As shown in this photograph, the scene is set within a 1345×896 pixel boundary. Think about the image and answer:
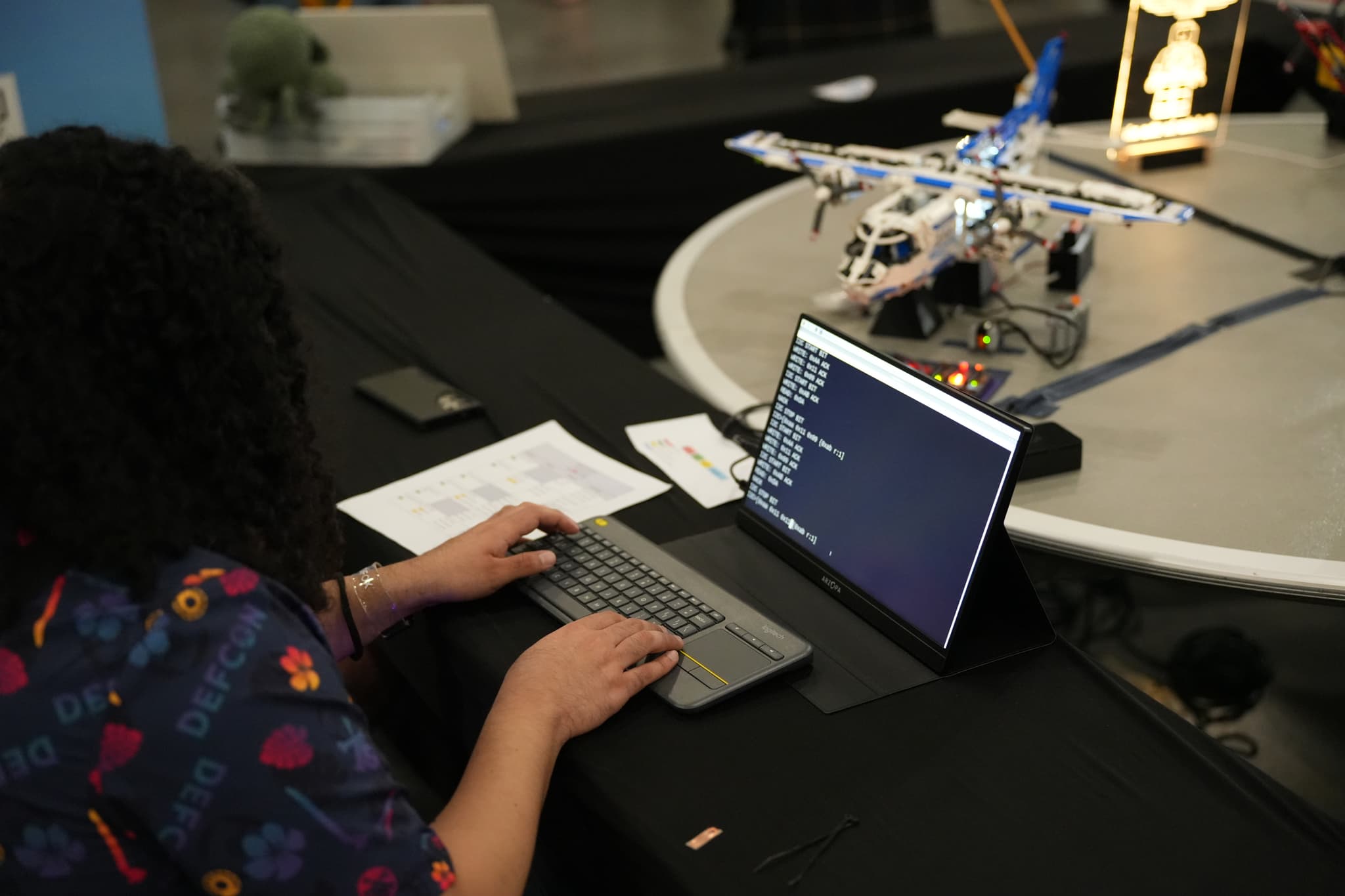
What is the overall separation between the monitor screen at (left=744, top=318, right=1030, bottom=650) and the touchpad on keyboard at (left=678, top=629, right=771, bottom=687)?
14cm

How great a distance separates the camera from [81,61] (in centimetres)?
246

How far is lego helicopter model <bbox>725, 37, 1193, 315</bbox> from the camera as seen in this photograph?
1.70 m

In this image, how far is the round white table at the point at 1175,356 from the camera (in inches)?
51.4

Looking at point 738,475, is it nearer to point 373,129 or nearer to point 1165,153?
point 1165,153

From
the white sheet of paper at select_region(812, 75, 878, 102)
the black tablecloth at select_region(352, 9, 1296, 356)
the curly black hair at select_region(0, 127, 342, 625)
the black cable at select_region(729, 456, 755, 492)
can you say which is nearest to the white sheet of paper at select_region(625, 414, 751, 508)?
the black cable at select_region(729, 456, 755, 492)

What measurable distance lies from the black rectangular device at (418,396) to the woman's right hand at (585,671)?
24.6 inches

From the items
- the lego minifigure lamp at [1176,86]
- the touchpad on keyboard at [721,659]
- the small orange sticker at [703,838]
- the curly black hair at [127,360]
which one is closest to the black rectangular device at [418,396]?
the touchpad on keyboard at [721,659]

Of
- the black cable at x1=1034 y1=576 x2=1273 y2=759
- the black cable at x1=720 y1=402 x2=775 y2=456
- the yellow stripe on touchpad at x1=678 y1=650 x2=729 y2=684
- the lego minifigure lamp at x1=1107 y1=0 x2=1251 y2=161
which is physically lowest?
the black cable at x1=1034 y1=576 x2=1273 y2=759

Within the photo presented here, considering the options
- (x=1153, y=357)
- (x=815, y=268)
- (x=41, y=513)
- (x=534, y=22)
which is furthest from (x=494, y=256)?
(x=534, y=22)

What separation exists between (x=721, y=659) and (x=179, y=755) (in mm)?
500

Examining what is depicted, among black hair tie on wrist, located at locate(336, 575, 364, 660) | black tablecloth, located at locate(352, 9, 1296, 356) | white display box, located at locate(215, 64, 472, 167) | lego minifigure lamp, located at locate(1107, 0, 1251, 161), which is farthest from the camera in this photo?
black tablecloth, located at locate(352, 9, 1296, 356)

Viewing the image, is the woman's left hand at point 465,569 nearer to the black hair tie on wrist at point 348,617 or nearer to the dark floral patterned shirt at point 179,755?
the black hair tie on wrist at point 348,617

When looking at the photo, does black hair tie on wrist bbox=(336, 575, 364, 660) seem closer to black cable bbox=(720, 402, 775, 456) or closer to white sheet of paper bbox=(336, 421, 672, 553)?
white sheet of paper bbox=(336, 421, 672, 553)

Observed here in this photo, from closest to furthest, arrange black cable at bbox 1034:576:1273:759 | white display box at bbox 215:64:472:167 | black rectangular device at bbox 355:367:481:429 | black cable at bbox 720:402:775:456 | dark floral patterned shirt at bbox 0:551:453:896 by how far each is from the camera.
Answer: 1. dark floral patterned shirt at bbox 0:551:453:896
2. black cable at bbox 720:402:775:456
3. black rectangular device at bbox 355:367:481:429
4. black cable at bbox 1034:576:1273:759
5. white display box at bbox 215:64:472:167
